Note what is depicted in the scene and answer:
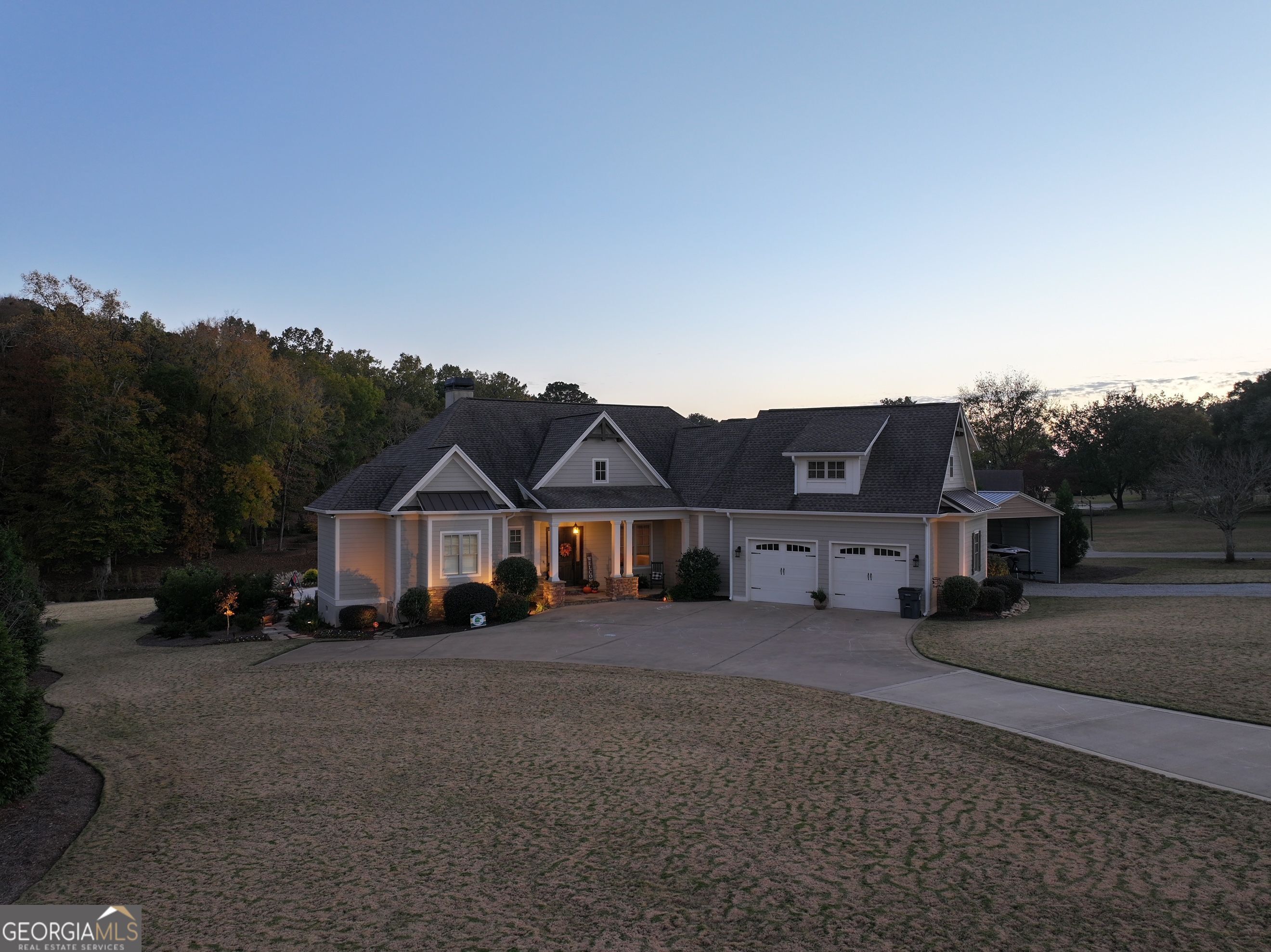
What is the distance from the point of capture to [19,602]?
1531 centimetres

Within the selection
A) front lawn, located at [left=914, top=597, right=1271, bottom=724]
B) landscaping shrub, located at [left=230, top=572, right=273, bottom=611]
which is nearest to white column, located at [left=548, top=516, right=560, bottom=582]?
landscaping shrub, located at [left=230, top=572, right=273, bottom=611]

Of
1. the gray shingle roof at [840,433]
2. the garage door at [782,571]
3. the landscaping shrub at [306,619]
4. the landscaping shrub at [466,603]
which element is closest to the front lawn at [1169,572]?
the gray shingle roof at [840,433]

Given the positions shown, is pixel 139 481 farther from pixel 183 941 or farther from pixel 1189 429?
pixel 1189 429

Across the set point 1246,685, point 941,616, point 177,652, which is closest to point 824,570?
point 941,616

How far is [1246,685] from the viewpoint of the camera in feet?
41.5

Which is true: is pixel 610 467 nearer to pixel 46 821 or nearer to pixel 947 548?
pixel 947 548

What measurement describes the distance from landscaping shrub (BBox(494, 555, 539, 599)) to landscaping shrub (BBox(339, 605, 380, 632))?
3.77 m

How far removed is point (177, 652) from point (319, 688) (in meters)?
7.33

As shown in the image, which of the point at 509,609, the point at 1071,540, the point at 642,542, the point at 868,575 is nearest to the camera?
the point at 509,609

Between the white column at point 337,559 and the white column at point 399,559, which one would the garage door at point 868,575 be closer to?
the white column at point 399,559

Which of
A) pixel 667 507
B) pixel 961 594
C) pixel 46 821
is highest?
pixel 667 507

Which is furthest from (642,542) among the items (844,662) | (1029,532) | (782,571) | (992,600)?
(1029,532)

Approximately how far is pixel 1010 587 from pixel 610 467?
13.4m

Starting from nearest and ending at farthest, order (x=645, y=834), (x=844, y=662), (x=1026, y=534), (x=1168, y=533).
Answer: (x=645, y=834) < (x=844, y=662) < (x=1026, y=534) < (x=1168, y=533)
